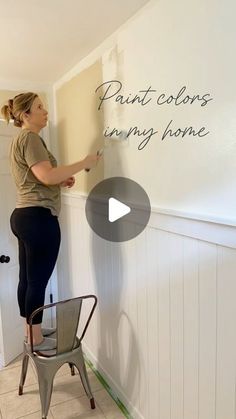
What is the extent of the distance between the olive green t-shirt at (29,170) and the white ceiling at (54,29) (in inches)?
18.7

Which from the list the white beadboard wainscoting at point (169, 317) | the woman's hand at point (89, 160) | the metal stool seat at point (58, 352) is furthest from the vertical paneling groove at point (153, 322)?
the woman's hand at point (89, 160)

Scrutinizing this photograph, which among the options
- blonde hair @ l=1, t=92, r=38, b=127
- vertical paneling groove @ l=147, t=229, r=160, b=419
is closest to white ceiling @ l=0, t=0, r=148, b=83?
blonde hair @ l=1, t=92, r=38, b=127

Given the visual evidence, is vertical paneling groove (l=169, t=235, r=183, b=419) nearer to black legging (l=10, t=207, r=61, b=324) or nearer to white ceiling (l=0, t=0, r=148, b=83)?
black legging (l=10, t=207, r=61, b=324)

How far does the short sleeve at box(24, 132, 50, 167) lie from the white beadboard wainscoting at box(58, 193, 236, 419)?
0.60m

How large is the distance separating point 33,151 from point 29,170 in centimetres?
12

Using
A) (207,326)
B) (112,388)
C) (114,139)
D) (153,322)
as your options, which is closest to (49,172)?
(114,139)

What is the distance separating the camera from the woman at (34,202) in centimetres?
168

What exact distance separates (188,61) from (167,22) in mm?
214

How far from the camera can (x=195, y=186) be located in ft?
3.91

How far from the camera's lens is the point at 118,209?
172cm

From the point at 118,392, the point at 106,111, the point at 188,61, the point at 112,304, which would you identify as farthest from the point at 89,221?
the point at 188,61

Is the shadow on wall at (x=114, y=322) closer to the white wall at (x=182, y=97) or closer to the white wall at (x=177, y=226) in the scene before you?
the white wall at (x=177, y=226)

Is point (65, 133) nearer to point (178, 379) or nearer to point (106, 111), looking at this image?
point (106, 111)

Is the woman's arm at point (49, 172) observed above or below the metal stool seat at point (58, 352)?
above
